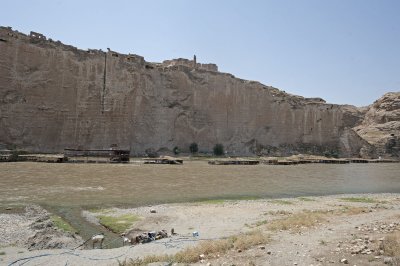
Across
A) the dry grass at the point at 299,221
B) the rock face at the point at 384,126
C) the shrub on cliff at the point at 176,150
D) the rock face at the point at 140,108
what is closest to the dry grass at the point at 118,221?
the dry grass at the point at 299,221

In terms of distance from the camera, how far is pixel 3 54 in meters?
38.1

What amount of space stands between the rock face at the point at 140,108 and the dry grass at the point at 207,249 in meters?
34.6

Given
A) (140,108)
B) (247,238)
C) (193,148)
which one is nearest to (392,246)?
(247,238)

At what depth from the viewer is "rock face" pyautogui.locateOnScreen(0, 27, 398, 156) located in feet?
129

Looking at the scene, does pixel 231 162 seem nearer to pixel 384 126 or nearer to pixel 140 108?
pixel 140 108

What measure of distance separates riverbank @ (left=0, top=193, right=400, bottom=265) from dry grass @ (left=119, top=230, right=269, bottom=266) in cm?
2

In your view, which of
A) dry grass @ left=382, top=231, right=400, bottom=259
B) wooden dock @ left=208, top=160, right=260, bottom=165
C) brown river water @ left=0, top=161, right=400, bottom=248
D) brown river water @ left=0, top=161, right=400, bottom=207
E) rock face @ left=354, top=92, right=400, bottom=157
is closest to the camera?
dry grass @ left=382, top=231, right=400, bottom=259

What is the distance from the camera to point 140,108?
159ft

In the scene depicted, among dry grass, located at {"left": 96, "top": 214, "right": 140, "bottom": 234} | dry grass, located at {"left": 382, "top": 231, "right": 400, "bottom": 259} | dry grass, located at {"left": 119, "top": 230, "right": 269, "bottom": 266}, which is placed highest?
dry grass, located at {"left": 382, "top": 231, "right": 400, "bottom": 259}

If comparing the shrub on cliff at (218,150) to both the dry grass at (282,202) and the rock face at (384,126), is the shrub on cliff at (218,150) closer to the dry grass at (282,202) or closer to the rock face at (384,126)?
the rock face at (384,126)

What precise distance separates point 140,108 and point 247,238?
1617 inches

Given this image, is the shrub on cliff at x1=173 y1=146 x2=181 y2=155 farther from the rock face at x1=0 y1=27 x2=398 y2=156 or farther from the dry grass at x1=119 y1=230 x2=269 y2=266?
the dry grass at x1=119 y1=230 x2=269 y2=266

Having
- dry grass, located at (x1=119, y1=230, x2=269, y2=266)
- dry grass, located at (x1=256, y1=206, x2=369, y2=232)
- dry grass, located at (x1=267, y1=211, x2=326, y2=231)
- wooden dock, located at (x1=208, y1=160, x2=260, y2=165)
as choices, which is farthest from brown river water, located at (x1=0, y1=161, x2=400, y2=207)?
wooden dock, located at (x1=208, y1=160, x2=260, y2=165)

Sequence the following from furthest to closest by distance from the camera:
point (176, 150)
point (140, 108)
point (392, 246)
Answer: point (176, 150) < point (140, 108) < point (392, 246)
